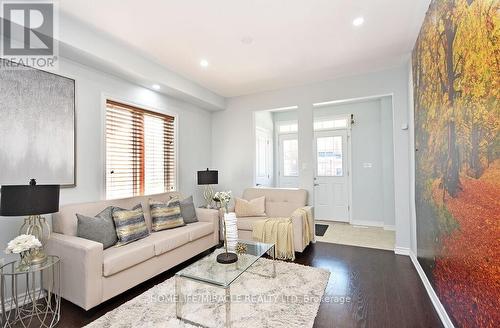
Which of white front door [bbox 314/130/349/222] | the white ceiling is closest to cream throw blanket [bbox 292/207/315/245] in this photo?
white front door [bbox 314/130/349/222]

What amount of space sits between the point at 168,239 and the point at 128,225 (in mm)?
451

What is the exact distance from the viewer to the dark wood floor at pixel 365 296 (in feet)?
6.29

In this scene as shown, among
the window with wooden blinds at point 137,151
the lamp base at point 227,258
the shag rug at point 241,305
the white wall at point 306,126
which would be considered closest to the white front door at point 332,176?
the white wall at point 306,126

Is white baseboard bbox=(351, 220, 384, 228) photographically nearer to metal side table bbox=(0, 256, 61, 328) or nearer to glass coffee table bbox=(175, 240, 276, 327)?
glass coffee table bbox=(175, 240, 276, 327)

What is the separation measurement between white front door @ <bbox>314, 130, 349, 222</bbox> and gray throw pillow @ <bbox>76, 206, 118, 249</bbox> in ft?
13.9

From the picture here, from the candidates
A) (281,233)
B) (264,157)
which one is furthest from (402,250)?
(264,157)

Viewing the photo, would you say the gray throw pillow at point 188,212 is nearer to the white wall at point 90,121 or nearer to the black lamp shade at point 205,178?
the black lamp shade at point 205,178

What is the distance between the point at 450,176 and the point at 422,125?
993 millimetres

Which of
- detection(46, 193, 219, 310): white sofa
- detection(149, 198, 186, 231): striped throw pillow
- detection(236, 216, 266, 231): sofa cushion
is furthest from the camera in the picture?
detection(236, 216, 266, 231): sofa cushion

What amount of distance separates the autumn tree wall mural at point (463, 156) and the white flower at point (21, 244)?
293cm

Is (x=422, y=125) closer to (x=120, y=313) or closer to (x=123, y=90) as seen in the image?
(x=120, y=313)

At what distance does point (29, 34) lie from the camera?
7.25 feet

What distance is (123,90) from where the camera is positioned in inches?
127

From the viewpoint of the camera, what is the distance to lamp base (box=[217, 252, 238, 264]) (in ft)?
6.98
